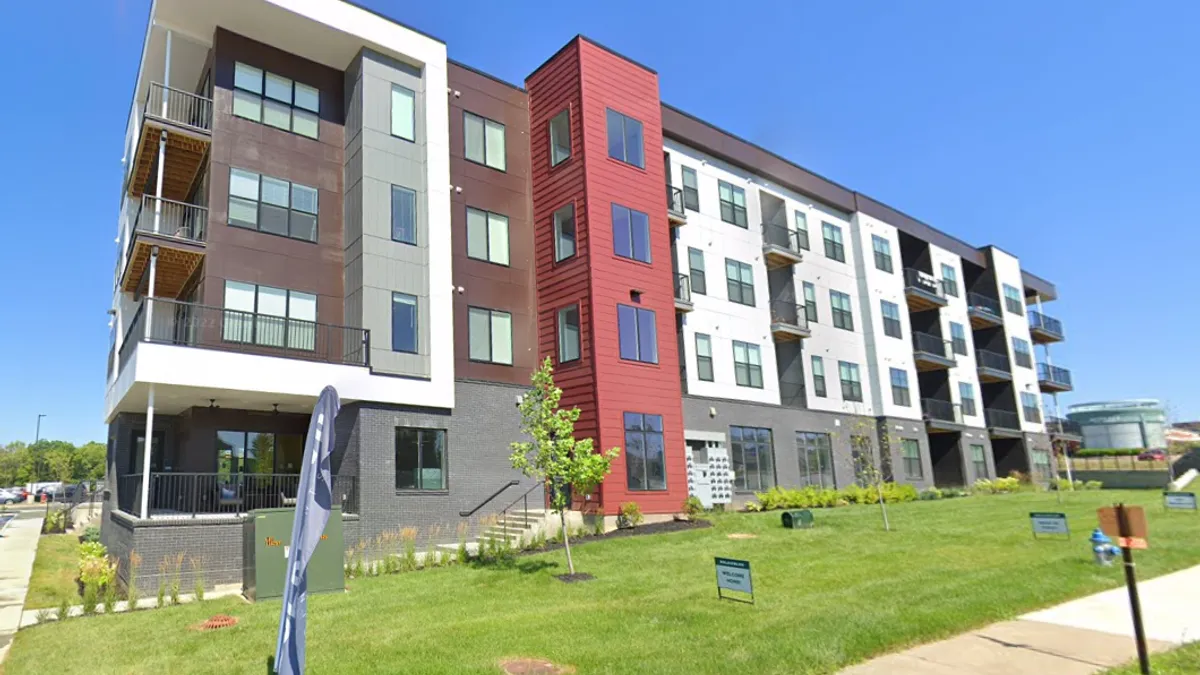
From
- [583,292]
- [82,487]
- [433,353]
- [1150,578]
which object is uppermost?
[583,292]

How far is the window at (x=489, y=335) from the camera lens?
923 inches

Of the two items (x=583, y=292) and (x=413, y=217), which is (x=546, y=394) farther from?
(x=413, y=217)

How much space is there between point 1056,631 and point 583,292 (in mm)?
16040

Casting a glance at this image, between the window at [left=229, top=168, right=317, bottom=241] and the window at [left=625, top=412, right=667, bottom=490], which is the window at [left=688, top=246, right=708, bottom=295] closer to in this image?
the window at [left=625, top=412, right=667, bottom=490]

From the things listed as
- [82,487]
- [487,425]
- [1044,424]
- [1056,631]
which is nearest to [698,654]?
[1056,631]

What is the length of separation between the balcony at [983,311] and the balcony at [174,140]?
4341 cm

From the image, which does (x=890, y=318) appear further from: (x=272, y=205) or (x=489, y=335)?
(x=272, y=205)

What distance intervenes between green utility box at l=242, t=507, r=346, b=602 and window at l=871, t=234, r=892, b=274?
32627 mm

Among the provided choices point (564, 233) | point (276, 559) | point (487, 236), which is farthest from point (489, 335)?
point (276, 559)

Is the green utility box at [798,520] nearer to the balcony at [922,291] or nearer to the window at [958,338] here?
the balcony at [922,291]

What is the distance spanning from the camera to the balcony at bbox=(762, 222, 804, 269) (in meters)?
33.1

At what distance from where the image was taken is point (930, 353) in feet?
136

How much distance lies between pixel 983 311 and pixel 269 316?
1713 inches

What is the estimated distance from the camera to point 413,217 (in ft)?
75.3
